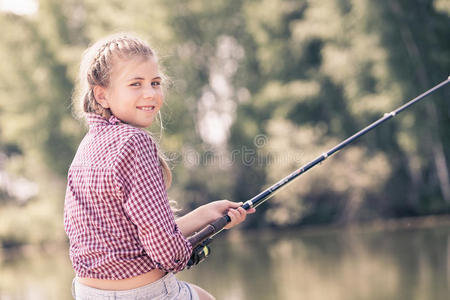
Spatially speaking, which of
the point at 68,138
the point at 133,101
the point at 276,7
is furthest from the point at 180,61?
the point at 133,101

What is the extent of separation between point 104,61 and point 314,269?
22.2ft

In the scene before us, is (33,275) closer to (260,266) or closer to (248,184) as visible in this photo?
(260,266)

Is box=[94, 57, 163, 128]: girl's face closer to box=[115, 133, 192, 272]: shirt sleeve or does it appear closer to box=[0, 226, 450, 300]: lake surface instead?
box=[115, 133, 192, 272]: shirt sleeve

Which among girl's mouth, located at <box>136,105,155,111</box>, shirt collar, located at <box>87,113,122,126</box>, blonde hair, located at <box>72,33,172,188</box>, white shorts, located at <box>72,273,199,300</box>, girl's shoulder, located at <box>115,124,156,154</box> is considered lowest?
white shorts, located at <box>72,273,199,300</box>

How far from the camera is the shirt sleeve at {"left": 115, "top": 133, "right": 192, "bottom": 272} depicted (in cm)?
142

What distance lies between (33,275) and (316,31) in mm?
7922

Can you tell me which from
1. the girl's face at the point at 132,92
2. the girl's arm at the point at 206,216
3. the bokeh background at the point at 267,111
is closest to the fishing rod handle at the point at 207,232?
the girl's arm at the point at 206,216

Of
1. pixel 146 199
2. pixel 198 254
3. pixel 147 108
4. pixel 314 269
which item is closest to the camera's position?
pixel 146 199

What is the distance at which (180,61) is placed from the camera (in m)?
15.1

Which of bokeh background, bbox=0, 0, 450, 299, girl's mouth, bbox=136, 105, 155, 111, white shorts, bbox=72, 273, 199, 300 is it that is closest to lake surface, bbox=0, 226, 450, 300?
bokeh background, bbox=0, 0, 450, 299

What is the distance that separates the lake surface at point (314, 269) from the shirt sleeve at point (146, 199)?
4504mm

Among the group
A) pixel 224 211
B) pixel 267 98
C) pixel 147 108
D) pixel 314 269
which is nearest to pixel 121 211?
pixel 147 108

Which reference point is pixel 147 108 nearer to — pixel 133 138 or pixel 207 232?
pixel 133 138

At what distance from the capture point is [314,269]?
798 centimetres
